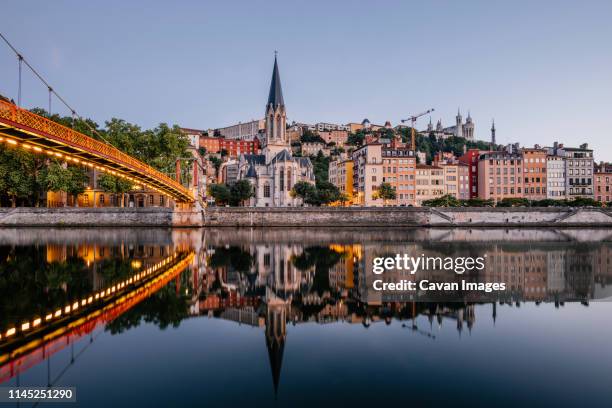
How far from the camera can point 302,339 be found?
10586 mm

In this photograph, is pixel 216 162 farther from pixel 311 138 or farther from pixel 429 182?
pixel 429 182

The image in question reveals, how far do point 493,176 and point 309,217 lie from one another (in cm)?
4362

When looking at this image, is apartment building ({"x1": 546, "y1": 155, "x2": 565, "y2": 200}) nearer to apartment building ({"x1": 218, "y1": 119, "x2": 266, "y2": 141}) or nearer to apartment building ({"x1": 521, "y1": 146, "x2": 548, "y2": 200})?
apartment building ({"x1": 521, "y1": 146, "x2": 548, "y2": 200})

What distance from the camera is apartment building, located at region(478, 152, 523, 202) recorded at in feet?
279

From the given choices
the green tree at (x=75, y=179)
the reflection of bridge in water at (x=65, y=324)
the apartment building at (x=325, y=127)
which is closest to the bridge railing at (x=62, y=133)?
the reflection of bridge in water at (x=65, y=324)

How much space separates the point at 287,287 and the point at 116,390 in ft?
31.5

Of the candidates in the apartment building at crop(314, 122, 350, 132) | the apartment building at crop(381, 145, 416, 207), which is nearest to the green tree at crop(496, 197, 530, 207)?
the apartment building at crop(381, 145, 416, 207)

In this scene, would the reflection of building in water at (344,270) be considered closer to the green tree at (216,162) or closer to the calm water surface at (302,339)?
the calm water surface at (302,339)

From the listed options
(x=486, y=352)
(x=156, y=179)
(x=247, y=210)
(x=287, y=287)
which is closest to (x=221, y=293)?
(x=287, y=287)

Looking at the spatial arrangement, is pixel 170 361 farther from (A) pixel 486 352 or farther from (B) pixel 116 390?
(A) pixel 486 352

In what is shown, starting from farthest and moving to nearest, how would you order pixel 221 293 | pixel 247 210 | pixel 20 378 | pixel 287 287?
pixel 247 210 → pixel 287 287 → pixel 221 293 → pixel 20 378

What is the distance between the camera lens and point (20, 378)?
8078 mm

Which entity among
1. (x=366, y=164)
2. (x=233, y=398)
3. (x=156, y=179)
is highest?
(x=366, y=164)

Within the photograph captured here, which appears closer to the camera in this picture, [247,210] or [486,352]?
[486,352]
